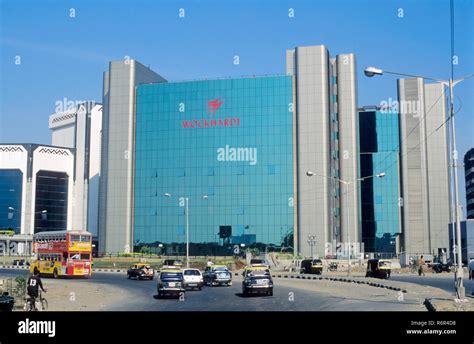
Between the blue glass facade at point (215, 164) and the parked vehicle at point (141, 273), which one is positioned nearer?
the parked vehicle at point (141, 273)

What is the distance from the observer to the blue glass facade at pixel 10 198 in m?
135

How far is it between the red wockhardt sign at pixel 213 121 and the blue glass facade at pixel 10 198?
170 ft

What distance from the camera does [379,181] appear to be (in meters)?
115

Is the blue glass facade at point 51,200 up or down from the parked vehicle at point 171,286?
up

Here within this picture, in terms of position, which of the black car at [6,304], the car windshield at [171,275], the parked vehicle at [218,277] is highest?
the car windshield at [171,275]

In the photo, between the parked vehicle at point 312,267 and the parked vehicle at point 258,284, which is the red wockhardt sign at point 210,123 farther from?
the parked vehicle at point 258,284

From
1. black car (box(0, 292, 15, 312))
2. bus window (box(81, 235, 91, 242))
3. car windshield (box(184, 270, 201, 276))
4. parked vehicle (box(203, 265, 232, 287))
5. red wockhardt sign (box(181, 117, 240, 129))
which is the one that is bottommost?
parked vehicle (box(203, 265, 232, 287))

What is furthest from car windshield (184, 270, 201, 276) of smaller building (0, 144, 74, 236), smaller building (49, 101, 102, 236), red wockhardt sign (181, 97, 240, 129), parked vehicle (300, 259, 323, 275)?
smaller building (49, 101, 102, 236)

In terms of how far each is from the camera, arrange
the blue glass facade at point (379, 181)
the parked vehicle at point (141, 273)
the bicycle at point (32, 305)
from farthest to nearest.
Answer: the blue glass facade at point (379, 181), the parked vehicle at point (141, 273), the bicycle at point (32, 305)

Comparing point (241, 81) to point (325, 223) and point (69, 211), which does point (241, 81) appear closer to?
point (325, 223)

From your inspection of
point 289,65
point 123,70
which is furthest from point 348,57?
point 123,70

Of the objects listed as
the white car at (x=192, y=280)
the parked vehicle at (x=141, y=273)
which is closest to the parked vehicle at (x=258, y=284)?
the white car at (x=192, y=280)

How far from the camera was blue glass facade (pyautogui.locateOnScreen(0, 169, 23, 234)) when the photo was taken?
134875 millimetres

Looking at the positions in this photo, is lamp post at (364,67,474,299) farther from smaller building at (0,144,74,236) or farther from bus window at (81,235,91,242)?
smaller building at (0,144,74,236)
